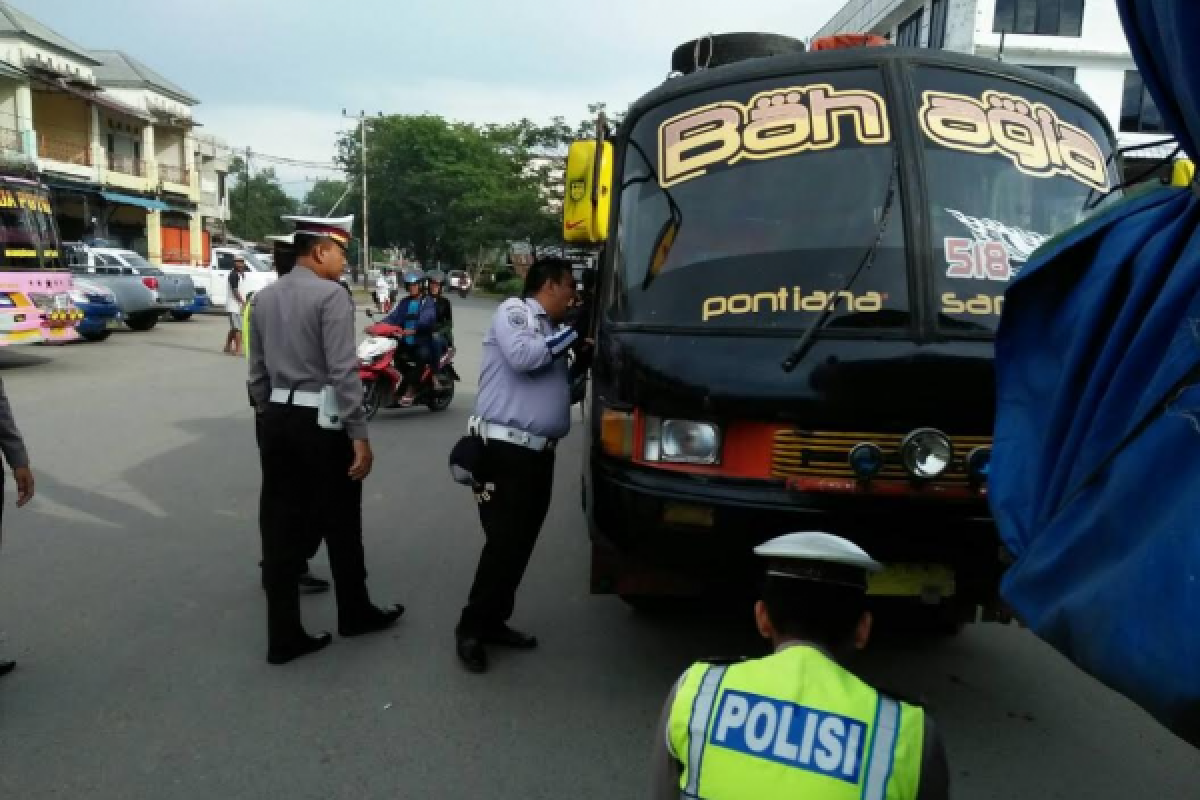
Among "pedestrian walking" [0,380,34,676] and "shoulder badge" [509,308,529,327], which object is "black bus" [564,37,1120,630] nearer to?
"shoulder badge" [509,308,529,327]

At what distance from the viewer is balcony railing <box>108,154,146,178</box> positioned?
1479 inches

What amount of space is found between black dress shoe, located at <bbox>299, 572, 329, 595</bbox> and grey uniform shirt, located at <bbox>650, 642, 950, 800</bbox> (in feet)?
11.3

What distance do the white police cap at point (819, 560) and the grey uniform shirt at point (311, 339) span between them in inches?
98.6

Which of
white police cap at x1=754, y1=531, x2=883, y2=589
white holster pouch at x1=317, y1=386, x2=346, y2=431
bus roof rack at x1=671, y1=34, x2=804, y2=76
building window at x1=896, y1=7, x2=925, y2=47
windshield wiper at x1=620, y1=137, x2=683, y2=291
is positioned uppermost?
building window at x1=896, y1=7, x2=925, y2=47

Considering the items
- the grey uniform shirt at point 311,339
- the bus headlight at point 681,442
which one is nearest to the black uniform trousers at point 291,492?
the grey uniform shirt at point 311,339

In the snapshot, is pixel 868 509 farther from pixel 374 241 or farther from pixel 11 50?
pixel 374 241

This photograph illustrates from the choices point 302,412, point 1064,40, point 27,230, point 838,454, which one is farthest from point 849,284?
point 1064,40

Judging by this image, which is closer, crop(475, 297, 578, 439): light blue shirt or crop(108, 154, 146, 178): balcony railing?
crop(475, 297, 578, 439): light blue shirt

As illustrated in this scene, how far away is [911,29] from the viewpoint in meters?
30.3

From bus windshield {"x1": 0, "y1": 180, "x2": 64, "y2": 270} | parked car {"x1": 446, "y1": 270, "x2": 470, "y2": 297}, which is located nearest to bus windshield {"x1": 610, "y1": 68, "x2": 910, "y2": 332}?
parked car {"x1": 446, "y1": 270, "x2": 470, "y2": 297}

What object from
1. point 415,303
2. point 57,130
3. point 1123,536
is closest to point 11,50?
point 57,130

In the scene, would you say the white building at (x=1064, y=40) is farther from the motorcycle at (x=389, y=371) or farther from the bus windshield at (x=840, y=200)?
the bus windshield at (x=840, y=200)

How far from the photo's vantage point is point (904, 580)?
307 cm

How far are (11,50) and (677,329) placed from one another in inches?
1486
